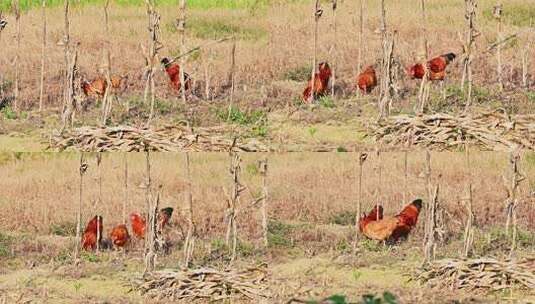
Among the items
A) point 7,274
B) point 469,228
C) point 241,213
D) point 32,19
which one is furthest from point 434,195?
point 32,19

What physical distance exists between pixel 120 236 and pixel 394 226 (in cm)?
195

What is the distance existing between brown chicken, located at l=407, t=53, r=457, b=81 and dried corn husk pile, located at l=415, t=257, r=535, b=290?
8.32 feet

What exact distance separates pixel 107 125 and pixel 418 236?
238cm

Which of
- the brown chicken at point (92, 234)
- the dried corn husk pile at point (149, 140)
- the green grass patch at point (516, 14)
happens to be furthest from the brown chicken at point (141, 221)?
the green grass patch at point (516, 14)

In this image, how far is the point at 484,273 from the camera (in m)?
13.1

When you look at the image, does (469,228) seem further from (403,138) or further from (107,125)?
(107,125)

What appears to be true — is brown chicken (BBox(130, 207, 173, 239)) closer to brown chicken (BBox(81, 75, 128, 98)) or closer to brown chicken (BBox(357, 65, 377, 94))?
brown chicken (BBox(81, 75, 128, 98))

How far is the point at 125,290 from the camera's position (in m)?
13.5

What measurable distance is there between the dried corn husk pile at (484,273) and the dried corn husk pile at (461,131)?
84 centimetres

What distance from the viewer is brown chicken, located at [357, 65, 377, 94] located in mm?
15469

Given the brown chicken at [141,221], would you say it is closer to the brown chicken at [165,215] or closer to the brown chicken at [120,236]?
the brown chicken at [165,215]

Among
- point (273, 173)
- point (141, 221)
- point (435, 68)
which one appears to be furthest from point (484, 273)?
point (273, 173)

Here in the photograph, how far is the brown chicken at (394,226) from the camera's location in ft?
45.0

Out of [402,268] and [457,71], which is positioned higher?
[457,71]
